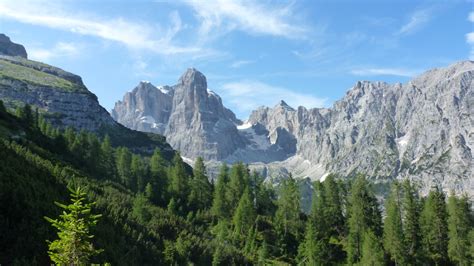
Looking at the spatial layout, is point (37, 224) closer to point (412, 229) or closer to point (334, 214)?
point (412, 229)

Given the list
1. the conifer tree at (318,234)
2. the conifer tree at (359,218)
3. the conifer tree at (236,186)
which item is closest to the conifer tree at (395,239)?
the conifer tree at (359,218)

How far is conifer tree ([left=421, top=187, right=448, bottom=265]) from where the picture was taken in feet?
282

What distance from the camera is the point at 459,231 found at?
3300 inches

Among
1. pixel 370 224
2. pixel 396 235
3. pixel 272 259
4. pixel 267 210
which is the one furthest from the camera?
pixel 267 210

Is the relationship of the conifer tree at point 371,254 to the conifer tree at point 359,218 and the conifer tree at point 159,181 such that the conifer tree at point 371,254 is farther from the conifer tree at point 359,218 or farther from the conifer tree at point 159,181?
the conifer tree at point 159,181

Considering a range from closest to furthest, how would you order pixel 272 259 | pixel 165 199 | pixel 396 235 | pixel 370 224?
pixel 396 235
pixel 272 259
pixel 370 224
pixel 165 199

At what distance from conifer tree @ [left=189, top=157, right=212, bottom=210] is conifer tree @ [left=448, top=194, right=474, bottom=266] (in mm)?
57051

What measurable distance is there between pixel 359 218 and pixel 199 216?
3679 centimetres

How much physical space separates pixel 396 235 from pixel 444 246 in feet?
42.2

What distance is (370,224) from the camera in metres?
95.4

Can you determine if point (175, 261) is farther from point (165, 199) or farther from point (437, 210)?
point (437, 210)

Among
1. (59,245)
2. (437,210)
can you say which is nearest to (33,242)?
(59,245)

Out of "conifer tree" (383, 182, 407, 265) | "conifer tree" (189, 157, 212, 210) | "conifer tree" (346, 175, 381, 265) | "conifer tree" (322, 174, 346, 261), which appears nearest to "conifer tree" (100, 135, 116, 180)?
"conifer tree" (189, 157, 212, 210)

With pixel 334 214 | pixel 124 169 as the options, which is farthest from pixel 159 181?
pixel 334 214
